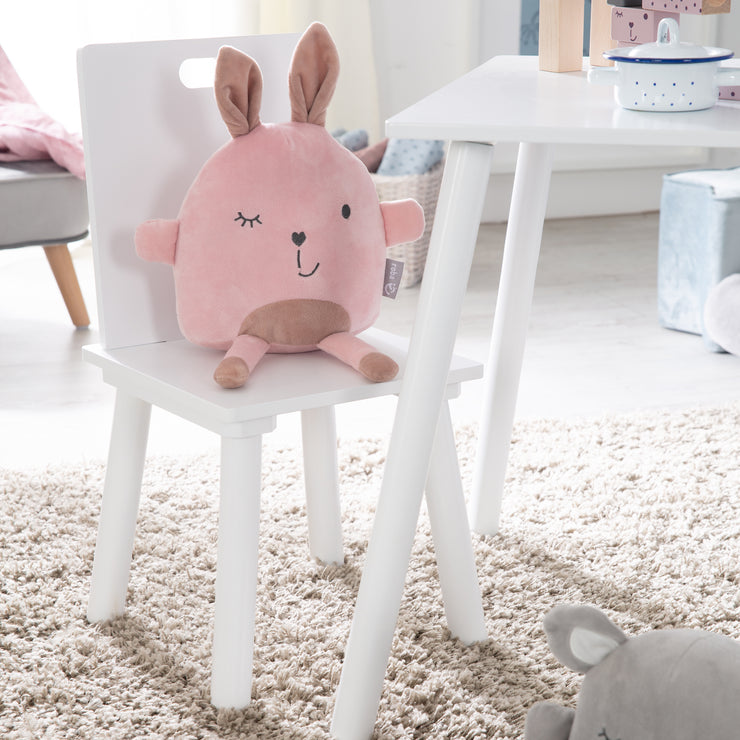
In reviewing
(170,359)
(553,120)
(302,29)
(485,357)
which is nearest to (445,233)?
(553,120)

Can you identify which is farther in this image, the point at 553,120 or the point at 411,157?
the point at 411,157

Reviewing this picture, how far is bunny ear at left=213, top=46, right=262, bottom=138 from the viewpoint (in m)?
0.95

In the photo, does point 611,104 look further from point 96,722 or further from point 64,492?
point 64,492

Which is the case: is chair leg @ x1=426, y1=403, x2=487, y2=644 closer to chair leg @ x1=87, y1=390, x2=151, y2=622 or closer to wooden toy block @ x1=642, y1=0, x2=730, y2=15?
chair leg @ x1=87, y1=390, x2=151, y2=622

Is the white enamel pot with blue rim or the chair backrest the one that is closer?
the white enamel pot with blue rim

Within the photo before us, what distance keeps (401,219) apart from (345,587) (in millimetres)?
A: 416

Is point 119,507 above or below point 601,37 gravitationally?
below

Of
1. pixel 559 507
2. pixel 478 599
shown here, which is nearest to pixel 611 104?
pixel 478 599

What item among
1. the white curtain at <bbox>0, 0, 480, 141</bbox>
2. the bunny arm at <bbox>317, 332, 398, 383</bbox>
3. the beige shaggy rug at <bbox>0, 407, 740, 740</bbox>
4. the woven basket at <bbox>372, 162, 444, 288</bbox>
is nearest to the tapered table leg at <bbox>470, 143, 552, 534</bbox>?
the beige shaggy rug at <bbox>0, 407, 740, 740</bbox>

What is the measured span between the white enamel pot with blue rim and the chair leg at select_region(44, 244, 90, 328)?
1.55m

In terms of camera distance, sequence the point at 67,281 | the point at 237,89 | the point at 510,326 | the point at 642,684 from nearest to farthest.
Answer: the point at 642,684 < the point at 237,89 < the point at 510,326 < the point at 67,281

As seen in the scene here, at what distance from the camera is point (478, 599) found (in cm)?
107

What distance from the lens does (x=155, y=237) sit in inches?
39.2

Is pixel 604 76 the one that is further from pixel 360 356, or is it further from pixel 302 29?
pixel 302 29
